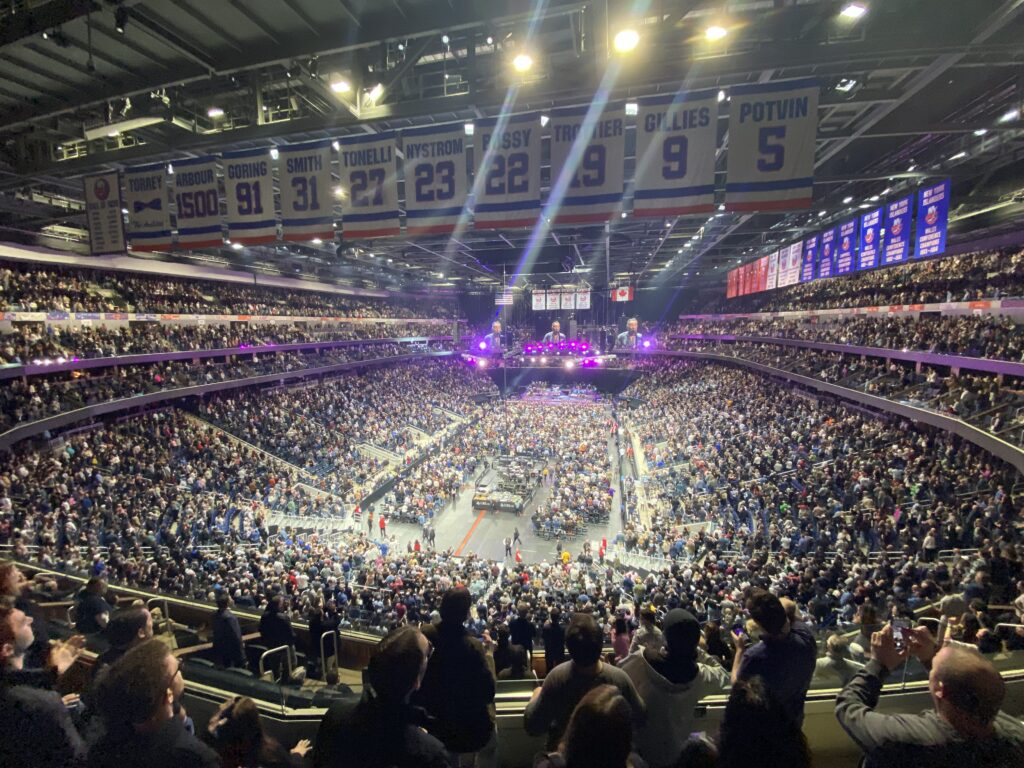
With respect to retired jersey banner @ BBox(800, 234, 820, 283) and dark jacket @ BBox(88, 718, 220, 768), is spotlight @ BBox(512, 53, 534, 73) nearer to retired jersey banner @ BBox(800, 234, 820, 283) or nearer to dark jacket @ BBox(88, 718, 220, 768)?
dark jacket @ BBox(88, 718, 220, 768)

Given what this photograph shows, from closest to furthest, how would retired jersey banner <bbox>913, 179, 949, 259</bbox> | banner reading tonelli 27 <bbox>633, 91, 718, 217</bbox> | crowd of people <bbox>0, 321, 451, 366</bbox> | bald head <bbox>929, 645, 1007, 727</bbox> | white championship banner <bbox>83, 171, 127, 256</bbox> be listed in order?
bald head <bbox>929, 645, 1007, 727</bbox>, banner reading tonelli 27 <bbox>633, 91, 718, 217</bbox>, white championship banner <bbox>83, 171, 127, 256</bbox>, retired jersey banner <bbox>913, 179, 949, 259</bbox>, crowd of people <bbox>0, 321, 451, 366</bbox>

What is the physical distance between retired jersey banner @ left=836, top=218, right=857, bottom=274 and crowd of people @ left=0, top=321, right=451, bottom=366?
2785 cm

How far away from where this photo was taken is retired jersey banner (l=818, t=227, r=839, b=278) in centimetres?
1702

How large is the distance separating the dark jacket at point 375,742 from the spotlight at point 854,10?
761cm

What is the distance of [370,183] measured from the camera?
7543 millimetres

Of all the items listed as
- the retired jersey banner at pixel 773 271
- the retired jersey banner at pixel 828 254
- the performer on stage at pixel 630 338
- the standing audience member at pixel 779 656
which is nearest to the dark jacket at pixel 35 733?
the standing audience member at pixel 779 656

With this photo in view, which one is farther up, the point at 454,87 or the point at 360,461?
the point at 454,87

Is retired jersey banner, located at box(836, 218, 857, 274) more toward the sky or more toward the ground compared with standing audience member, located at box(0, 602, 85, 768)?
more toward the sky

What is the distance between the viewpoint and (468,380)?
4603 centimetres

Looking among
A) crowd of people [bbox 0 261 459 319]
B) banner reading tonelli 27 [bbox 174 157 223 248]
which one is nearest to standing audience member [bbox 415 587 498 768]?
banner reading tonelli 27 [bbox 174 157 223 248]

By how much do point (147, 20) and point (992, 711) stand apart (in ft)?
30.8

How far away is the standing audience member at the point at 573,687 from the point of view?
231cm

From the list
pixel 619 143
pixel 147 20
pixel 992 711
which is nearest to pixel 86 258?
pixel 147 20

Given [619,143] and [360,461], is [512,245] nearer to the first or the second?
[360,461]
